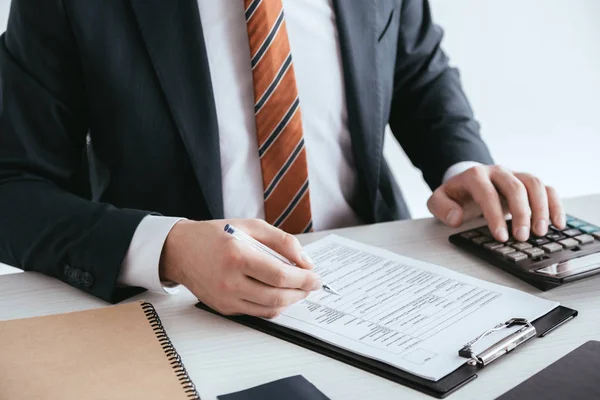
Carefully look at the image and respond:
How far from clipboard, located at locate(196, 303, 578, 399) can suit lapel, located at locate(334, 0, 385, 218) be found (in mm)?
566

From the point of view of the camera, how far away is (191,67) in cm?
116

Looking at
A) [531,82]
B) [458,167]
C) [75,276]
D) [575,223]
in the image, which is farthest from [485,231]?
[531,82]

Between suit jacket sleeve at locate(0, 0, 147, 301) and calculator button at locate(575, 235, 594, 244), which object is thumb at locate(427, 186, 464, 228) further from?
suit jacket sleeve at locate(0, 0, 147, 301)

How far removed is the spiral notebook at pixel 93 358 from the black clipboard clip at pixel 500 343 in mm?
285

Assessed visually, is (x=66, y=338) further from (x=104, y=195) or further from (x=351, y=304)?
(x=104, y=195)

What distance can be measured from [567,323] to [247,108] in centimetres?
66

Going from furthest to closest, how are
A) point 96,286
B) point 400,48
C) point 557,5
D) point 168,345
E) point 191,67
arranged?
point 557,5 < point 400,48 < point 191,67 < point 96,286 < point 168,345

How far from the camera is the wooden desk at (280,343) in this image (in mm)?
704

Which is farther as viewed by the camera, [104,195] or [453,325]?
[104,195]

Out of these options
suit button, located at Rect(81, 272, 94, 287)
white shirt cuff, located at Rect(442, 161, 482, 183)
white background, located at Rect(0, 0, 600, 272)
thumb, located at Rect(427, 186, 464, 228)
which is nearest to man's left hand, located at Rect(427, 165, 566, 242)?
thumb, located at Rect(427, 186, 464, 228)

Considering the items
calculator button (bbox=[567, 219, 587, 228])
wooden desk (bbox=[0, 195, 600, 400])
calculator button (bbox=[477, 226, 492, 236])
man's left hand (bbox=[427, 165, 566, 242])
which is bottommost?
wooden desk (bbox=[0, 195, 600, 400])

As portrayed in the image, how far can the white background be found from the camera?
2475mm

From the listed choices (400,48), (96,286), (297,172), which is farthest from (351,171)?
(96,286)

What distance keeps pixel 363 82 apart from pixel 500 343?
696 mm
